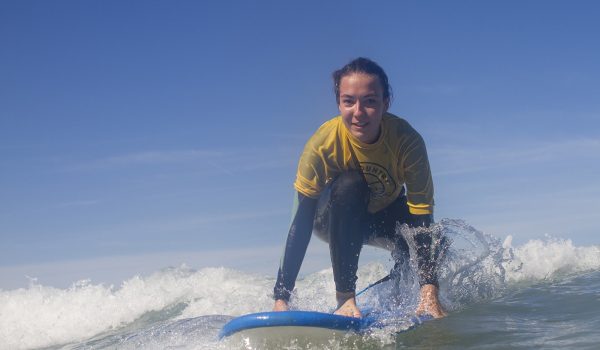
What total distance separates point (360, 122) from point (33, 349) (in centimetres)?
571

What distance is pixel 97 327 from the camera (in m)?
8.55

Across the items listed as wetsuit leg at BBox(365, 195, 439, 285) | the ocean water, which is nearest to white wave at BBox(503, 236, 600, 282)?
the ocean water

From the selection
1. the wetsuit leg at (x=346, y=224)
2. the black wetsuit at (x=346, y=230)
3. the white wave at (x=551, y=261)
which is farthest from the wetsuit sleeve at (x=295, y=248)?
the white wave at (x=551, y=261)

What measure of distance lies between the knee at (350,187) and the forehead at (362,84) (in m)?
0.51

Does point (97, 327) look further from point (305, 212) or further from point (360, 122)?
point (360, 122)

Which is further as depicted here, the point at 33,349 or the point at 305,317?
the point at 33,349

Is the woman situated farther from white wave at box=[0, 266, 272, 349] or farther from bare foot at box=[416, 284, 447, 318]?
white wave at box=[0, 266, 272, 349]

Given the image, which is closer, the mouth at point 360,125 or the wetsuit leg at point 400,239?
the mouth at point 360,125

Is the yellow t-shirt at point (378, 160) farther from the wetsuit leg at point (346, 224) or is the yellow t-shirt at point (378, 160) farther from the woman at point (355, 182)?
the wetsuit leg at point (346, 224)

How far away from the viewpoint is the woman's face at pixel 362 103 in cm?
373

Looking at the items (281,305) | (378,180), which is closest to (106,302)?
(281,305)

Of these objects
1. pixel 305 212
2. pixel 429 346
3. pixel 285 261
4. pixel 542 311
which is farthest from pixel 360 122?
pixel 542 311

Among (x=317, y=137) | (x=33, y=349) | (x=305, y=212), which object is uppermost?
(x=317, y=137)

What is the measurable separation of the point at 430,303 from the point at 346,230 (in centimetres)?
70
